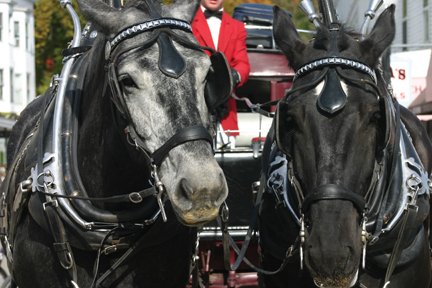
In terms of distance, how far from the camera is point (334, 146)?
9.53 ft

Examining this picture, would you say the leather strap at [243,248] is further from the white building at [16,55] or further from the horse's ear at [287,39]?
the white building at [16,55]

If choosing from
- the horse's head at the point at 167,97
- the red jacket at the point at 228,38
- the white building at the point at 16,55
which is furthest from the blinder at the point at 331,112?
the white building at the point at 16,55

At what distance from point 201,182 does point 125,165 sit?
29.2 inches

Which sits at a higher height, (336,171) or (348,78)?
(348,78)

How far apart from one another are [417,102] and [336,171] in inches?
307

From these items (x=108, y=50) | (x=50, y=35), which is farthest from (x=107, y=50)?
(x=50, y=35)

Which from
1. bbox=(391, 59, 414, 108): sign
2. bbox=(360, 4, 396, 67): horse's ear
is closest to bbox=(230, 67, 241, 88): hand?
bbox=(360, 4, 396, 67): horse's ear

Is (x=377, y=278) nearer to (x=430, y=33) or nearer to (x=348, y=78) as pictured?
(x=348, y=78)

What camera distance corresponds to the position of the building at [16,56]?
32.5 meters

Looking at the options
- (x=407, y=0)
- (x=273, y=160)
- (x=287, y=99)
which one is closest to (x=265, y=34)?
(x=273, y=160)

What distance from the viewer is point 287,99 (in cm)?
332

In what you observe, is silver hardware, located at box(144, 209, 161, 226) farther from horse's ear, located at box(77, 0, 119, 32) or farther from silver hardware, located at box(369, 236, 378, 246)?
silver hardware, located at box(369, 236, 378, 246)

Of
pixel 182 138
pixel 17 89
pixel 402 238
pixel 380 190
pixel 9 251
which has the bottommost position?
pixel 17 89

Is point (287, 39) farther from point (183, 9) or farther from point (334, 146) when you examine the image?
point (334, 146)
